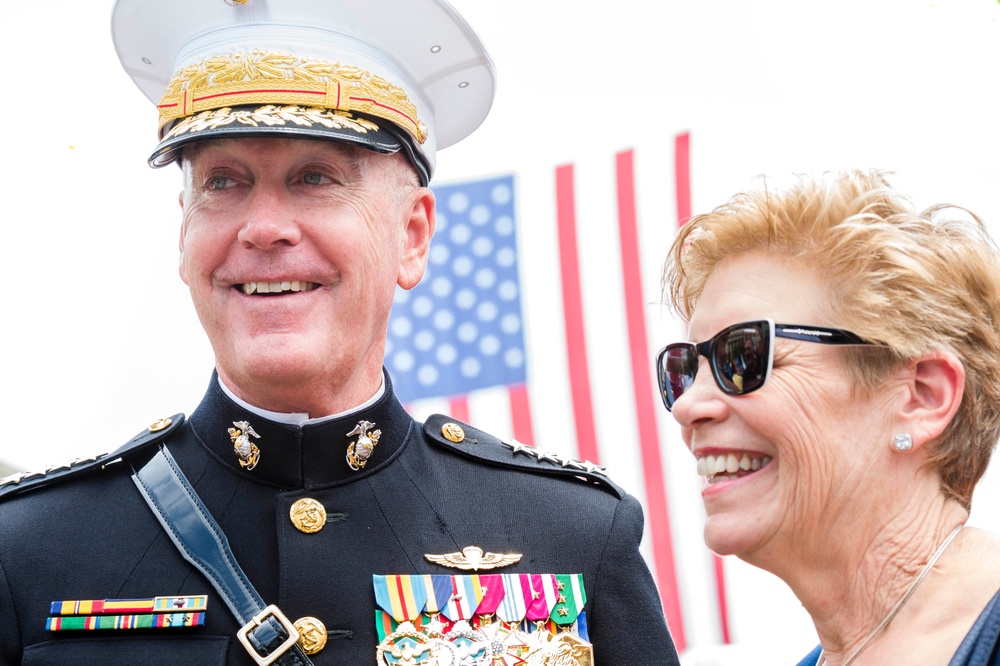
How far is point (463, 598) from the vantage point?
241 cm

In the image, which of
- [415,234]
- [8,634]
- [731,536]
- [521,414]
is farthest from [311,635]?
[521,414]

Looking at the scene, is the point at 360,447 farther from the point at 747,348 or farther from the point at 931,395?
the point at 931,395

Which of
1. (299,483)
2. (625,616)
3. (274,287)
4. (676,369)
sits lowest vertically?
(625,616)

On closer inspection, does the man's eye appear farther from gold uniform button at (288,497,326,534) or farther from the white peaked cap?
gold uniform button at (288,497,326,534)

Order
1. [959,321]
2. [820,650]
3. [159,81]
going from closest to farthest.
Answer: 1. [959,321]
2. [820,650]
3. [159,81]

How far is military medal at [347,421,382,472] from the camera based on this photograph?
2.54 metres

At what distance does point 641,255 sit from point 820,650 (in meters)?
4.35

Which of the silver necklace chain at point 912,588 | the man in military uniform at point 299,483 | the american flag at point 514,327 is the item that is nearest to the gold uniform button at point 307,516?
the man in military uniform at point 299,483

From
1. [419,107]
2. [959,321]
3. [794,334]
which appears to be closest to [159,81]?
[419,107]

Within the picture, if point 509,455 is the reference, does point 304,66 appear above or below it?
above

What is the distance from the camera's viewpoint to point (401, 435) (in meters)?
2.68

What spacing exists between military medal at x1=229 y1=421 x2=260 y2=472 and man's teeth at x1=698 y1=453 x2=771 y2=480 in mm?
962

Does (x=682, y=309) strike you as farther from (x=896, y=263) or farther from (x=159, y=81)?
(x=159, y=81)

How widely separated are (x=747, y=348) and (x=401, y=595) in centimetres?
88
